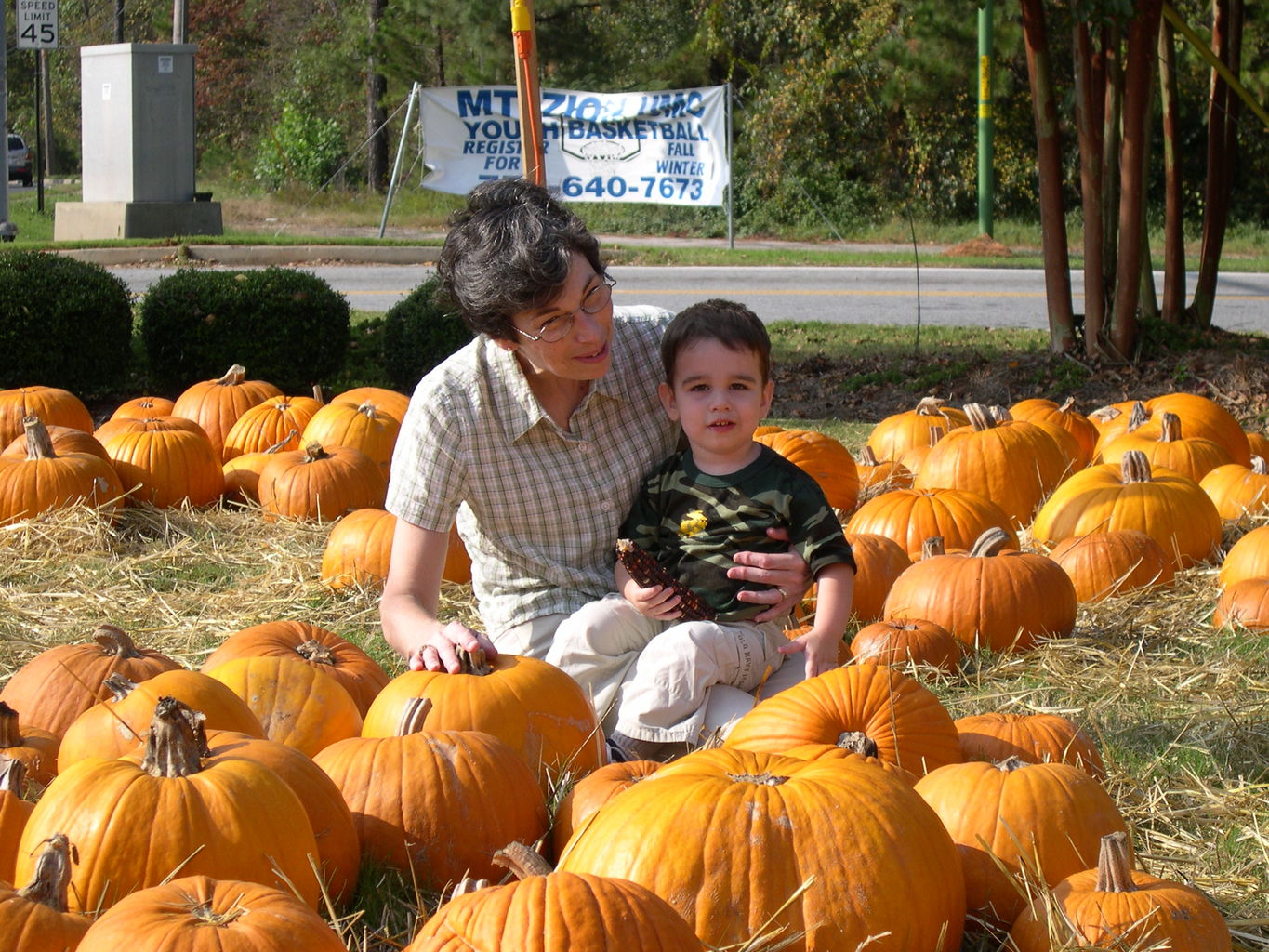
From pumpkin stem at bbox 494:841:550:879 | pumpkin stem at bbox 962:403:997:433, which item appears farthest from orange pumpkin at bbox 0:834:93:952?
pumpkin stem at bbox 962:403:997:433

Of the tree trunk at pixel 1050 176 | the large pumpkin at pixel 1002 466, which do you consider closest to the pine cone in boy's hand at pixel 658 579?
the large pumpkin at pixel 1002 466

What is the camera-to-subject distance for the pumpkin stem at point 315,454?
5879 millimetres

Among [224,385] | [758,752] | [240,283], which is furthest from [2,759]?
[240,283]

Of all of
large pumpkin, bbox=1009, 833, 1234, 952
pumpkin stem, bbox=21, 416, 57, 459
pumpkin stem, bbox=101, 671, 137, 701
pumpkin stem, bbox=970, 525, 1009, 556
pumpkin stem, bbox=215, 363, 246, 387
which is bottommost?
large pumpkin, bbox=1009, 833, 1234, 952

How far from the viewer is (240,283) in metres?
8.84

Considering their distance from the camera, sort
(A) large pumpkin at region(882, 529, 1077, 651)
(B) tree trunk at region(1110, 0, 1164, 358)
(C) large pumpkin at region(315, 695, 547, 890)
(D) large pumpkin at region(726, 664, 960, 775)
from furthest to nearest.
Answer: (B) tree trunk at region(1110, 0, 1164, 358), (A) large pumpkin at region(882, 529, 1077, 651), (D) large pumpkin at region(726, 664, 960, 775), (C) large pumpkin at region(315, 695, 547, 890)

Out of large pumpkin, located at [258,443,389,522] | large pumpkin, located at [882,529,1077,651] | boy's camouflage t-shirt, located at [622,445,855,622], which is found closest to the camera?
boy's camouflage t-shirt, located at [622,445,855,622]

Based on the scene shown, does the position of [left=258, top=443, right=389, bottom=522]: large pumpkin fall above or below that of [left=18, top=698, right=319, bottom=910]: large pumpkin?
above

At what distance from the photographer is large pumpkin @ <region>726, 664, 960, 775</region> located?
2703 mm

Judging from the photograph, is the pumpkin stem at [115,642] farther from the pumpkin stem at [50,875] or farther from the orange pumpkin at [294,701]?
the pumpkin stem at [50,875]

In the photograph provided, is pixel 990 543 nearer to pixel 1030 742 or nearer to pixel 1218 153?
pixel 1030 742

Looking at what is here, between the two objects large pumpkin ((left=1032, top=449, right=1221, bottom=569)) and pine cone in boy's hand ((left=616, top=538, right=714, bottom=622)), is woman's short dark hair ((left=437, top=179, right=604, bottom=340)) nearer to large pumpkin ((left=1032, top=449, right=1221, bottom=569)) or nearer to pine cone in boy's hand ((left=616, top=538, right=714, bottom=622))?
pine cone in boy's hand ((left=616, top=538, right=714, bottom=622))

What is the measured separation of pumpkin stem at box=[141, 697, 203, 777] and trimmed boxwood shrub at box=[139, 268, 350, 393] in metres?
6.74

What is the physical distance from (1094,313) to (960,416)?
2.52m
